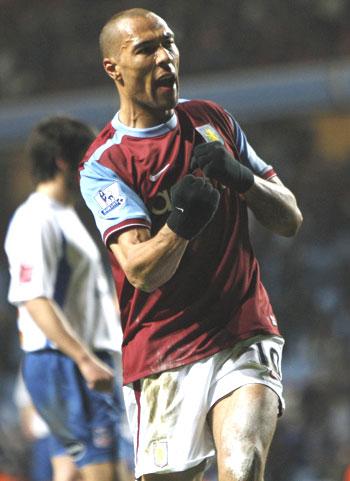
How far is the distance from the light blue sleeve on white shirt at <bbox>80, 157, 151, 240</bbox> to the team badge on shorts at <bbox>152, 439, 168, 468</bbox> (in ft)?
2.27

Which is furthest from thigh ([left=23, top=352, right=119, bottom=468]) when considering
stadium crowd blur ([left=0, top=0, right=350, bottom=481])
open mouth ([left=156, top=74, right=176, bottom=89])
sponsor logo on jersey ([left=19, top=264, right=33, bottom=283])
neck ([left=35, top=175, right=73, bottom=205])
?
stadium crowd blur ([left=0, top=0, right=350, bottom=481])

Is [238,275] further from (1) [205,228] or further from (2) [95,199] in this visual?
(2) [95,199]

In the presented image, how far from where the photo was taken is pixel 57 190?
4.93 metres

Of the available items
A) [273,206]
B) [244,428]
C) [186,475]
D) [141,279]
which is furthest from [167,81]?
[186,475]

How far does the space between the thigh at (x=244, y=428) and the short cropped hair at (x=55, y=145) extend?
5.66ft

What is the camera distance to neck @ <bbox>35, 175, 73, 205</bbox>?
4.91 m

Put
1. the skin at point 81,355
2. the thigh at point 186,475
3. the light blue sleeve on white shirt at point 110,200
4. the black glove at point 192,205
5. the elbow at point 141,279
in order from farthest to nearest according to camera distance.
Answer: the skin at point 81,355 < the thigh at point 186,475 < the light blue sleeve on white shirt at point 110,200 < the elbow at point 141,279 < the black glove at point 192,205

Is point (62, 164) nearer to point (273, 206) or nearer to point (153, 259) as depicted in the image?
point (273, 206)

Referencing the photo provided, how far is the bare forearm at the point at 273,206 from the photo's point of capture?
3605 mm

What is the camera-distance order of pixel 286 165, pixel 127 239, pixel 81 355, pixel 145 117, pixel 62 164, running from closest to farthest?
1. pixel 127 239
2. pixel 145 117
3. pixel 81 355
4. pixel 62 164
5. pixel 286 165

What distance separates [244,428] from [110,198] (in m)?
0.83

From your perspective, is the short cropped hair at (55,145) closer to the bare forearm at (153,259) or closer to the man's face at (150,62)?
the man's face at (150,62)

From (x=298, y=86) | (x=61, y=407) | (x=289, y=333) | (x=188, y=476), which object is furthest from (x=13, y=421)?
(x=188, y=476)

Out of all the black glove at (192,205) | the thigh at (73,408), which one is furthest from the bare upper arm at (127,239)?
the thigh at (73,408)
